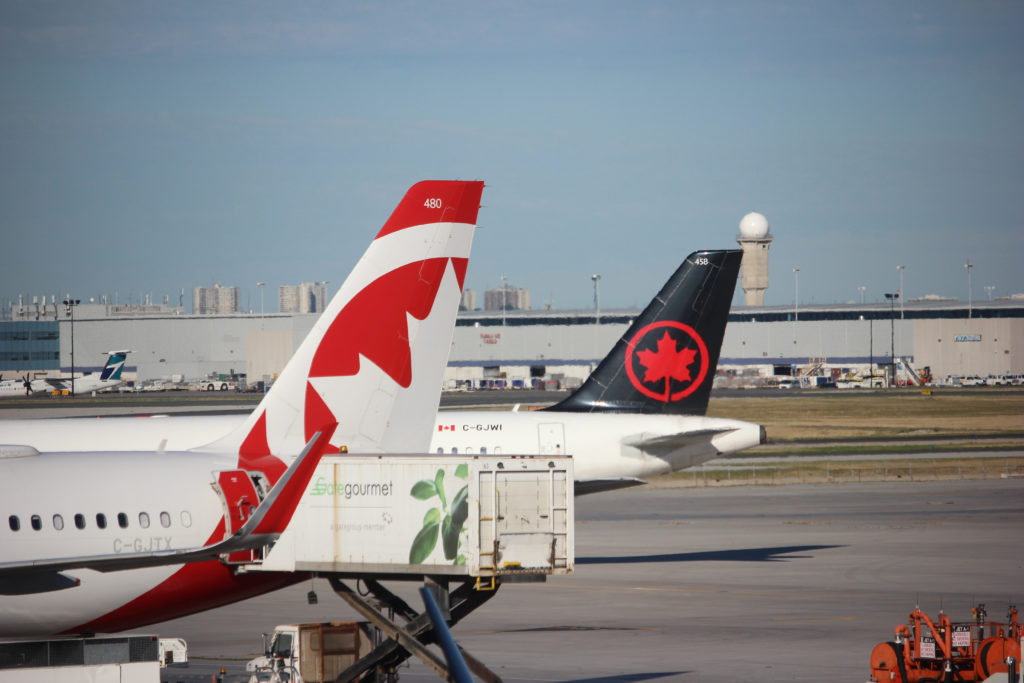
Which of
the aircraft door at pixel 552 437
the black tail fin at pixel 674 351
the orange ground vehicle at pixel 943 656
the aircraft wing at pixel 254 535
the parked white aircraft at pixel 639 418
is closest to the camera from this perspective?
the aircraft wing at pixel 254 535

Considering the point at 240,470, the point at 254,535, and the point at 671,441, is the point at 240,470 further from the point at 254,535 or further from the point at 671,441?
the point at 671,441

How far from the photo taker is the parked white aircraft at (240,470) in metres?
20.6

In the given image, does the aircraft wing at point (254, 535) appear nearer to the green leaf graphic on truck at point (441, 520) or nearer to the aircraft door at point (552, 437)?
the green leaf graphic on truck at point (441, 520)

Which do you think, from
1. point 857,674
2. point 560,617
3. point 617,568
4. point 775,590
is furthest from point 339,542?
point 617,568

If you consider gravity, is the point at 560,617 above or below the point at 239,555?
below

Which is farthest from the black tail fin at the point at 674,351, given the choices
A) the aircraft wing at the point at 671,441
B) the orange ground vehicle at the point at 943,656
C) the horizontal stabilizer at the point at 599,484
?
the orange ground vehicle at the point at 943,656

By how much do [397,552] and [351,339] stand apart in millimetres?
5642

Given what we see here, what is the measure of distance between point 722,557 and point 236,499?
27922mm

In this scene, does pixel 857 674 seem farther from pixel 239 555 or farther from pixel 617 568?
pixel 617 568

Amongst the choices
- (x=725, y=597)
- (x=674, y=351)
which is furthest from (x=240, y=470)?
(x=674, y=351)

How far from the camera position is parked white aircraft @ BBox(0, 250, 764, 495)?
43.6 m

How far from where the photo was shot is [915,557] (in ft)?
150

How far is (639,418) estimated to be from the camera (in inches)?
1769

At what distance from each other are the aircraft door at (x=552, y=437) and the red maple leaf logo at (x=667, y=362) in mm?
4015
